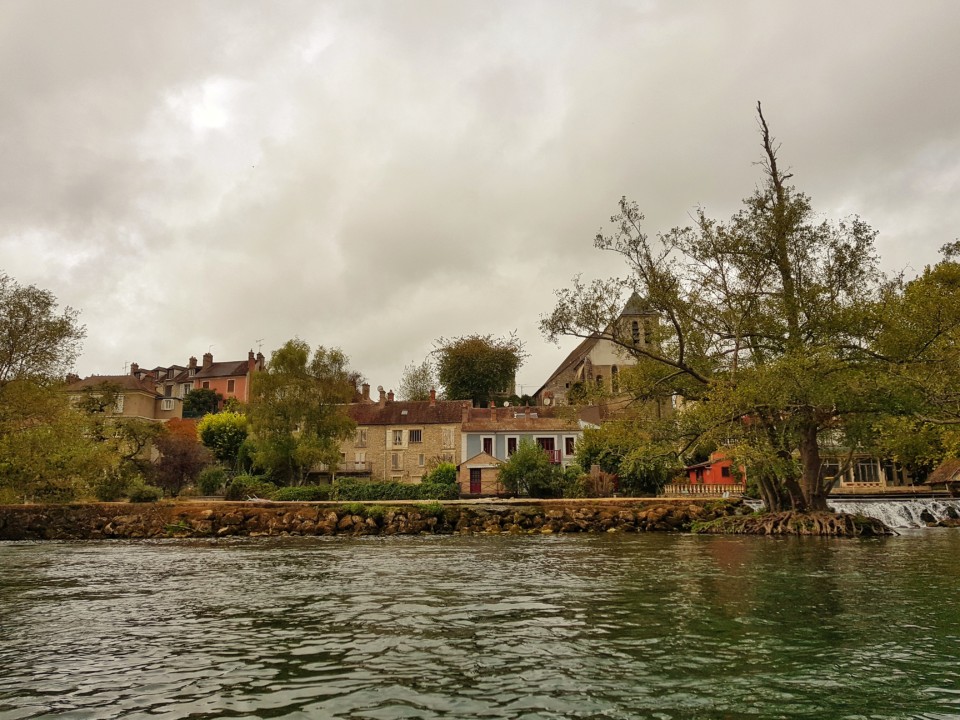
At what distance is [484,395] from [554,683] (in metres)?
76.2

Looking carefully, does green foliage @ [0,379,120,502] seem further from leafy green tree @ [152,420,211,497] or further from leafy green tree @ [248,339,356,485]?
leafy green tree @ [152,420,211,497]

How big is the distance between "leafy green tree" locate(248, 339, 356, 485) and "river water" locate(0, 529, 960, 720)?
33719 millimetres

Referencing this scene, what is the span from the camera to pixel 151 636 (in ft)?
31.6

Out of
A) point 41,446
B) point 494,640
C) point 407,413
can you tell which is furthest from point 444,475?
point 494,640

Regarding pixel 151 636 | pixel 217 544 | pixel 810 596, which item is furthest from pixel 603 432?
pixel 151 636

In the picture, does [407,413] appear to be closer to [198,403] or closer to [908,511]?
[198,403]

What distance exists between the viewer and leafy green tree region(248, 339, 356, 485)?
5219 centimetres

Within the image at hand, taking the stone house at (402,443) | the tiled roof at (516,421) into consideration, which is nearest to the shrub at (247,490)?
the stone house at (402,443)

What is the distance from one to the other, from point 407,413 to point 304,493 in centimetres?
1832

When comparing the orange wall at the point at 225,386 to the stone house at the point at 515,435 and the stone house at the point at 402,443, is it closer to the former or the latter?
the stone house at the point at 402,443

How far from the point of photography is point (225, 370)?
97.9 metres

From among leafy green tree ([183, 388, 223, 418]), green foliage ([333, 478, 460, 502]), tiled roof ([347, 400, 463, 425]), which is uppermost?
leafy green tree ([183, 388, 223, 418])

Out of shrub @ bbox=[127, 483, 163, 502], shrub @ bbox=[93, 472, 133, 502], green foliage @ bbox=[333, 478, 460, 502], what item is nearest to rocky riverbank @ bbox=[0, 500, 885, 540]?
shrub @ bbox=[127, 483, 163, 502]

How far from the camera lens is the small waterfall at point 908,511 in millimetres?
33531
